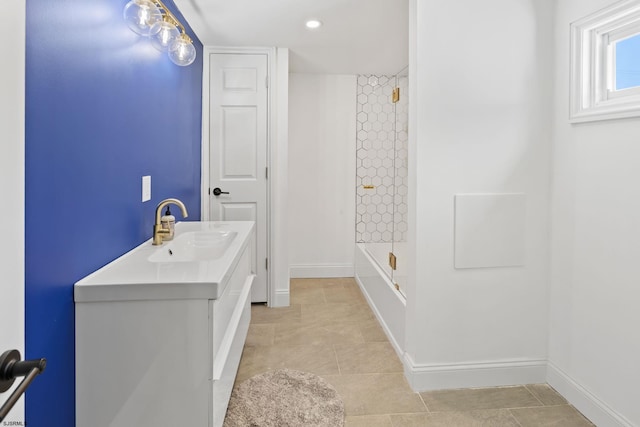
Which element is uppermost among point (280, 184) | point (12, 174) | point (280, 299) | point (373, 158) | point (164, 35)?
point (164, 35)

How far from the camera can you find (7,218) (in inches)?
34.7

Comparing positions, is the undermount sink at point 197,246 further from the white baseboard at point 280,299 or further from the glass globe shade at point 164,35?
the white baseboard at point 280,299

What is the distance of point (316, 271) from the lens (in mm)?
4527

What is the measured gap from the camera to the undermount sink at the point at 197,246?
6.49 ft

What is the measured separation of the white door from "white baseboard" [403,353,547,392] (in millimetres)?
1905

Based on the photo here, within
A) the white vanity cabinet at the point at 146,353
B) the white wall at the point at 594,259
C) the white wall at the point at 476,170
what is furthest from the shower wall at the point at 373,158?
the white vanity cabinet at the point at 146,353

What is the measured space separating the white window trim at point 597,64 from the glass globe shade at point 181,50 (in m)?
1.92

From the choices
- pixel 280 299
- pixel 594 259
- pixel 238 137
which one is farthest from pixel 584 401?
pixel 238 137

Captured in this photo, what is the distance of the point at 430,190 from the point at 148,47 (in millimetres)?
1630

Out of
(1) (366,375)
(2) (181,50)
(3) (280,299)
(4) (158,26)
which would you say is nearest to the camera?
(4) (158,26)

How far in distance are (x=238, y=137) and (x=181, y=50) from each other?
151cm

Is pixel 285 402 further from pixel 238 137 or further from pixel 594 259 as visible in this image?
pixel 238 137

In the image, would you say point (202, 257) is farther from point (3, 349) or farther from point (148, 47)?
point (3, 349)

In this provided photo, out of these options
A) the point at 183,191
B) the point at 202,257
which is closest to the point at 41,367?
the point at 202,257
